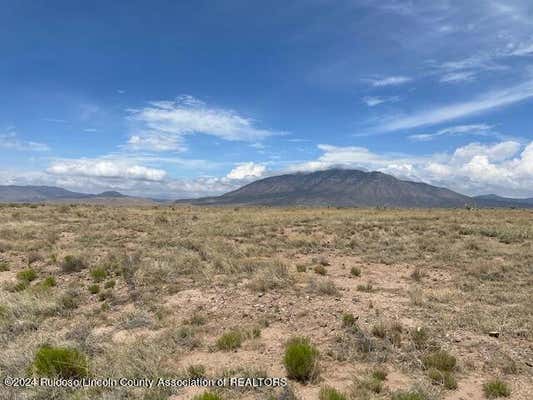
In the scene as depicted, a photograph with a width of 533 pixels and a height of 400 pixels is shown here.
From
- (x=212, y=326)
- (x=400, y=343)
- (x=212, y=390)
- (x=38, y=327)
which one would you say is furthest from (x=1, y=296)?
(x=400, y=343)

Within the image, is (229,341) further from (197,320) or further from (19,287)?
(19,287)

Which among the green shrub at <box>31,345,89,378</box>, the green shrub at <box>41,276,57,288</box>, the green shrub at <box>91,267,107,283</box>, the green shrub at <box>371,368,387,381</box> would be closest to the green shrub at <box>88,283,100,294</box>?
the green shrub at <box>91,267,107,283</box>

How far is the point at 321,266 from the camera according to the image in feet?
59.6

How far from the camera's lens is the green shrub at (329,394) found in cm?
729

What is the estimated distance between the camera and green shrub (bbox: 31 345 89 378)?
852cm

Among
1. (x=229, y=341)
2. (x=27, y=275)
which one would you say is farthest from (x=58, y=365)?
(x=27, y=275)

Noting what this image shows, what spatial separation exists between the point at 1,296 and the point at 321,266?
39.1 ft

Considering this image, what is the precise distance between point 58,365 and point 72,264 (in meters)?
10.2

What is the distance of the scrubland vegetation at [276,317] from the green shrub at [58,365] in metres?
0.03

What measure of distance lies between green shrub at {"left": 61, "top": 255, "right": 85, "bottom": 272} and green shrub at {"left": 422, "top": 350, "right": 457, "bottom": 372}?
14317mm

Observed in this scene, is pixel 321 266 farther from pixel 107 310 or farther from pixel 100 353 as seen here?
pixel 100 353

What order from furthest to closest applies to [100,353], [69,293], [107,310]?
[69,293], [107,310], [100,353]

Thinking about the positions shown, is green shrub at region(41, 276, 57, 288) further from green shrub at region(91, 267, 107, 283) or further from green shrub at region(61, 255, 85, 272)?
green shrub at region(61, 255, 85, 272)

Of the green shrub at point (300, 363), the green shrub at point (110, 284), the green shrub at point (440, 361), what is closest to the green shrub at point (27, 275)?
the green shrub at point (110, 284)
